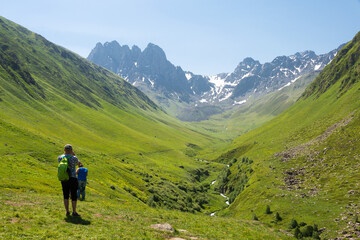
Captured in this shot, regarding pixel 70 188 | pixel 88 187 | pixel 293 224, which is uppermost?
pixel 70 188

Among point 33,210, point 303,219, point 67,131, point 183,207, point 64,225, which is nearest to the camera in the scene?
point 64,225

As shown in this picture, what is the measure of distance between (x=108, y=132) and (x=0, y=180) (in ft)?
543

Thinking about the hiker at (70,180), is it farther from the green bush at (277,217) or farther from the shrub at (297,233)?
the green bush at (277,217)

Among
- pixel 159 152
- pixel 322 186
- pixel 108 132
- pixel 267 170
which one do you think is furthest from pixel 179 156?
pixel 322 186

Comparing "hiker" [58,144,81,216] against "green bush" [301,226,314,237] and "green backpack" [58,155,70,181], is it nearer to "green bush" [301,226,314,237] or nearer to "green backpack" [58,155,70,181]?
"green backpack" [58,155,70,181]

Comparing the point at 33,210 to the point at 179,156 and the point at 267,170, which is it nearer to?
the point at 267,170

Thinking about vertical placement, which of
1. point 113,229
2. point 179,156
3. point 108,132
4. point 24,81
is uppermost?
point 24,81

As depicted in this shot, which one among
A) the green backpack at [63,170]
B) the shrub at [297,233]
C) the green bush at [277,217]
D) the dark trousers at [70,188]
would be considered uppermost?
the green backpack at [63,170]

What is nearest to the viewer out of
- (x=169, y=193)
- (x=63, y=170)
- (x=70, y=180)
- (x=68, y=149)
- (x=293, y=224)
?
(x=63, y=170)

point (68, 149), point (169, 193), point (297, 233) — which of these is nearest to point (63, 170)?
point (68, 149)

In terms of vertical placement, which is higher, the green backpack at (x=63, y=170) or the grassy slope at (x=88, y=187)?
the green backpack at (x=63, y=170)

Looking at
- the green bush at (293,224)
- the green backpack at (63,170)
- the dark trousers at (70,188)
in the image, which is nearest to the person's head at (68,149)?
the green backpack at (63,170)

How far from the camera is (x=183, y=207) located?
3044 inches

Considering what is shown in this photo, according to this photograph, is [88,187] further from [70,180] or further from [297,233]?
[297,233]
